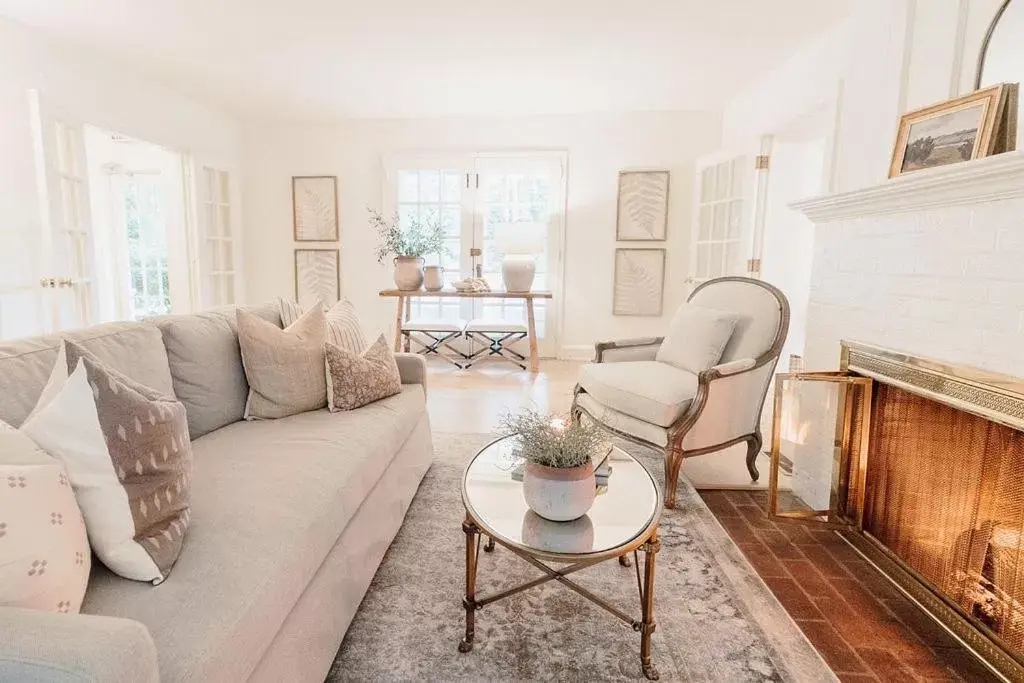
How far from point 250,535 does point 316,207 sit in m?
5.10

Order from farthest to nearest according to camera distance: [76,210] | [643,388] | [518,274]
Answer: [518,274] → [76,210] → [643,388]

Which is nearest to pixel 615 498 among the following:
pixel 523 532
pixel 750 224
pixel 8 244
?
pixel 523 532

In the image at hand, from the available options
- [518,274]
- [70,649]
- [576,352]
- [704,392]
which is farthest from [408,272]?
[70,649]

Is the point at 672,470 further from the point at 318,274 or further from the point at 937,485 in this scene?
the point at 318,274

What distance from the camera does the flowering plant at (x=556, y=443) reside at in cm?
135

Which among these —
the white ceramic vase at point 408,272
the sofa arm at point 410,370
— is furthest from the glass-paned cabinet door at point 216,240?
the sofa arm at point 410,370

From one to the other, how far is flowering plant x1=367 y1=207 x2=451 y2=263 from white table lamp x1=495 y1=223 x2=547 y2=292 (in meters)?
0.74

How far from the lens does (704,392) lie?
2.32 m

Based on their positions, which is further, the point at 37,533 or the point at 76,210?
the point at 76,210

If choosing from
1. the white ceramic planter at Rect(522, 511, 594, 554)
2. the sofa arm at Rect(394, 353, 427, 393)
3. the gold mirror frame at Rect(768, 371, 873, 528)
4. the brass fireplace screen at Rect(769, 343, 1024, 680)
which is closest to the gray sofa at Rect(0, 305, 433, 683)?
the sofa arm at Rect(394, 353, 427, 393)

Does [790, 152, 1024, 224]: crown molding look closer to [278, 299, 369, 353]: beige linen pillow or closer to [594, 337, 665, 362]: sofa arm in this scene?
[594, 337, 665, 362]: sofa arm

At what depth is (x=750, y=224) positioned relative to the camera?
3.92 metres

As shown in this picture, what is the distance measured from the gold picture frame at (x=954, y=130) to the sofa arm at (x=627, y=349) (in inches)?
57.1

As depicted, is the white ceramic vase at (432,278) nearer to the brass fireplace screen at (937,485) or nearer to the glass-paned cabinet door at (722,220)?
the glass-paned cabinet door at (722,220)
